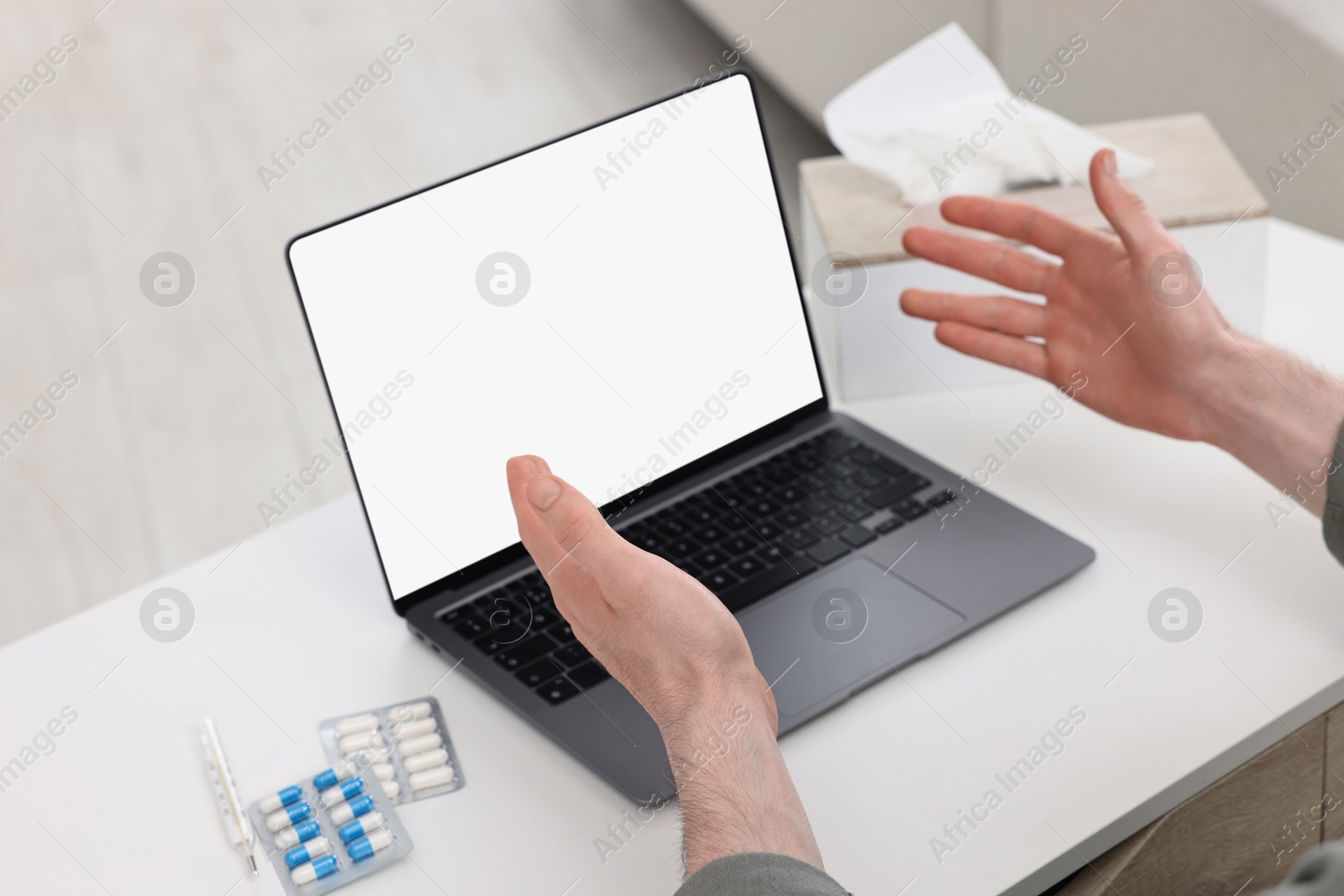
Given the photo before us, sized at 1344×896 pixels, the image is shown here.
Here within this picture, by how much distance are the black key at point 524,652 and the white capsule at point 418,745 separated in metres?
0.07

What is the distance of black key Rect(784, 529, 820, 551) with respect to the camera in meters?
0.89

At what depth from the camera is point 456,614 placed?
858 mm

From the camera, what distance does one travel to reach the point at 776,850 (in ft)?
2.08

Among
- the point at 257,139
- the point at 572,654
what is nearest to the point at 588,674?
the point at 572,654

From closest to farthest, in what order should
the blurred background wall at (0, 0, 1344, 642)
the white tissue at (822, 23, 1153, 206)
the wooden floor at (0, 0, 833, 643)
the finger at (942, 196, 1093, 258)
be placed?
the finger at (942, 196, 1093, 258) → the white tissue at (822, 23, 1153, 206) → the blurred background wall at (0, 0, 1344, 642) → the wooden floor at (0, 0, 833, 643)

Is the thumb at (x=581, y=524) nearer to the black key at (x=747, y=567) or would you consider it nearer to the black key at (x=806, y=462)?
the black key at (x=747, y=567)

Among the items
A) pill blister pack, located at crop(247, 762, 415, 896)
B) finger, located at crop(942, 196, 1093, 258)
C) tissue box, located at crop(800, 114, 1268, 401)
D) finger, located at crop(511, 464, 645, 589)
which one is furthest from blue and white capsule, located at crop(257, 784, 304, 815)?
finger, located at crop(942, 196, 1093, 258)

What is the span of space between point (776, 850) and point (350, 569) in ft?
1.53

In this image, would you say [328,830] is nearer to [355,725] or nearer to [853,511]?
[355,725]

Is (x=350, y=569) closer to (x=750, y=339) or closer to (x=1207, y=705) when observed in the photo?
(x=750, y=339)

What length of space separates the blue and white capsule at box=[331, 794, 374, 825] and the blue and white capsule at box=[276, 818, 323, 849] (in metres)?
0.01

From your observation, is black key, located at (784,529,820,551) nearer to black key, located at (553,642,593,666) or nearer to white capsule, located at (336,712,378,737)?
black key, located at (553,642,593,666)

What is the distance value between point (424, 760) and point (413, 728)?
0.10 ft

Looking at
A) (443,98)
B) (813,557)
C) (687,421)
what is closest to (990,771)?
(813,557)
